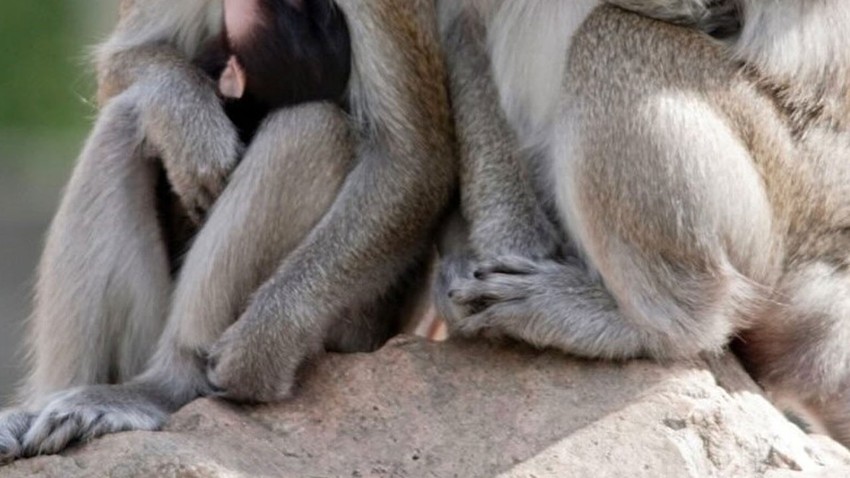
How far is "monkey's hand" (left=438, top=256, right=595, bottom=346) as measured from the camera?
26.4 ft

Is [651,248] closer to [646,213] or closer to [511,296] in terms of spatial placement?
[646,213]

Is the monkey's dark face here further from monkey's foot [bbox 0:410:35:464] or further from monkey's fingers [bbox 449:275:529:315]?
monkey's foot [bbox 0:410:35:464]

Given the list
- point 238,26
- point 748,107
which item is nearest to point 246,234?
point 238,26

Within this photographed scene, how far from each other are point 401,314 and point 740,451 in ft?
6.31

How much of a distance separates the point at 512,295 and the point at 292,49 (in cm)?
143

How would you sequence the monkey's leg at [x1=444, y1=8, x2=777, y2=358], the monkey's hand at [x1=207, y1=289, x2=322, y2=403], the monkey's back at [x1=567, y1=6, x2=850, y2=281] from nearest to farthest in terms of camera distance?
1. the monkey's leg at [x1=444, y1=8, x2=777, y2=358]
2. the monkey's back at [x1=567, y1=6, x2=850, y2=281]
3. the monkey's hand at [x1=207, y1=289, x2=322, y2=403]

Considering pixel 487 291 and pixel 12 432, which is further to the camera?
pixel 487 291

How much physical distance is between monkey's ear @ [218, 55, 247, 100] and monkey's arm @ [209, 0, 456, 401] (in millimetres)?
488

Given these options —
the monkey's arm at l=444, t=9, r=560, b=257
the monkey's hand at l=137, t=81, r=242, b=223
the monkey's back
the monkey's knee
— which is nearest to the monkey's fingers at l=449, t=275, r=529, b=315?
the monkey's arm at l=444, t=9, r=560, b=257

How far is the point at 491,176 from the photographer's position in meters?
8.34

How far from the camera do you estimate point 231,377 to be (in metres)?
8.05

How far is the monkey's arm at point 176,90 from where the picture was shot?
8477mm

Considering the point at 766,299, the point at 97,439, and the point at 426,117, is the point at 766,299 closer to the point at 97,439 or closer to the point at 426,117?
the point at 426,117

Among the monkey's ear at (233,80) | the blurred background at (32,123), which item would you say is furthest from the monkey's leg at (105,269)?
the blurred background at (32,123)
